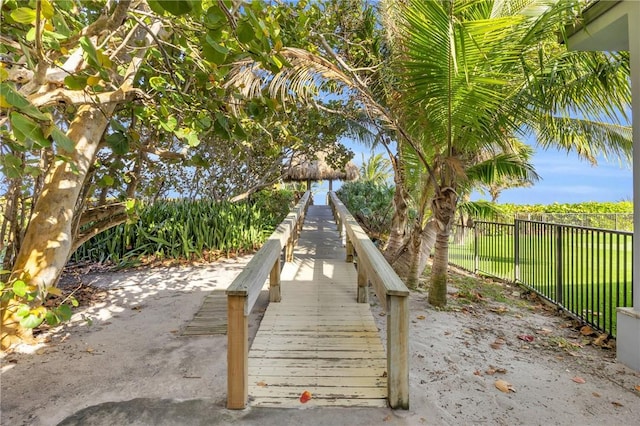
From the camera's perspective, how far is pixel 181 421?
7.45 ft

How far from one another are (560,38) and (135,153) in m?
5.66

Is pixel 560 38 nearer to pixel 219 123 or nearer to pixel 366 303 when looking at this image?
pixel 366 303

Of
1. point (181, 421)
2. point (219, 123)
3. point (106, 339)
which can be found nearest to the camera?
point (181, 421)

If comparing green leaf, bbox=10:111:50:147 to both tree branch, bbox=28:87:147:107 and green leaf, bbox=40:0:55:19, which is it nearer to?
green leaf, bbox=40:0:55:19

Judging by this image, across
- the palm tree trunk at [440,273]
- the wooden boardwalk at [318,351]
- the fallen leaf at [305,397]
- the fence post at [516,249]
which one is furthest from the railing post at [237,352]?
the fence post at [516,249]

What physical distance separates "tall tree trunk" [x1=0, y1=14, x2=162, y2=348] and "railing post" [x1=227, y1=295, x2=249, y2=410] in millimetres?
2455

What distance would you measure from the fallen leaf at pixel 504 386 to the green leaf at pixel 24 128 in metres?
3.49

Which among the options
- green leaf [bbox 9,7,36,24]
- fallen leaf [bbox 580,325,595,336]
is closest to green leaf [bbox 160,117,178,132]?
green leaf [bbox 9,7,36,24]

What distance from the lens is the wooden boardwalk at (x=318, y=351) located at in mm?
2553

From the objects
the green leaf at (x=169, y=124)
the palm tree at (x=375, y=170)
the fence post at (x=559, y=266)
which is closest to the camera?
the green leaf at (x=169, y=124)

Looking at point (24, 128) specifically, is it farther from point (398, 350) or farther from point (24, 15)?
point (398, 350)

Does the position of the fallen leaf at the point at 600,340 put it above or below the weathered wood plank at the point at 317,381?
below

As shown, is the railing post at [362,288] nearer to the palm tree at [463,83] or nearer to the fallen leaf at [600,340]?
the palm tree at [463,83]

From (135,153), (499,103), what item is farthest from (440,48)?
(135,153)
